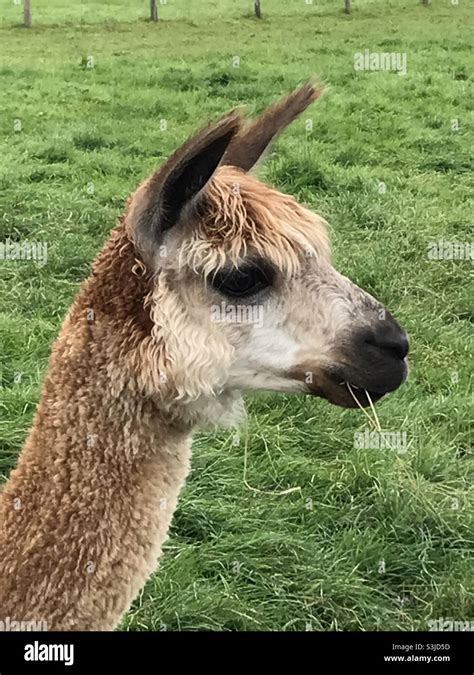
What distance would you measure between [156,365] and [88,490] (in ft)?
0.87

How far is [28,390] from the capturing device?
8.65 ft

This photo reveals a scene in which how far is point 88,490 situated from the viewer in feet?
4.75

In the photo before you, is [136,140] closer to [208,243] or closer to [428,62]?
[428,62]

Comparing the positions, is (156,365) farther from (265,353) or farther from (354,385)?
(354,385)

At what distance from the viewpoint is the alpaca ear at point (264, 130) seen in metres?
1.62

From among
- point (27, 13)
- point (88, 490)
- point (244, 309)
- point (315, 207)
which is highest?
point (27, 13)

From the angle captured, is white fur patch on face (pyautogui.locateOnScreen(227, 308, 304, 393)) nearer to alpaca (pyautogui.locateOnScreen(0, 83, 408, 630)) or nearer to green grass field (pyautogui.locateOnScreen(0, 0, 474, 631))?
alpaca (pyautogui.locateOnScreen(0, 83, 408, 630))

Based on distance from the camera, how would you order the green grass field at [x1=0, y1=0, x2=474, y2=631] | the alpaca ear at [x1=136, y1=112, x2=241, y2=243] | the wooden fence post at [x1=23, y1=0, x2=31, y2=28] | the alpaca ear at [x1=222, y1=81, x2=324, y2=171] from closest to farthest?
1. the alpaca ear at [x1=136, y1=112, x2=241, y2=243]
2. the alpaca ear at [x1=222, y1=81, x2=324, y2=171]
3. the green grass field at [x1=0, y1=0, x2=474, y2=631]
4. the wooden fence post at [x1=23, y1=0, x2=31, y2=28]

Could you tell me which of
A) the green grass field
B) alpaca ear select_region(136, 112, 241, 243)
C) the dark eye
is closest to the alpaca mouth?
the dark eye

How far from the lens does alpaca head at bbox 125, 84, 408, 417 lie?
1.37 meters

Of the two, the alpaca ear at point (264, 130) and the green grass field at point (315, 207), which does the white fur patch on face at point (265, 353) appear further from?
the green grass field at point (315, 207)

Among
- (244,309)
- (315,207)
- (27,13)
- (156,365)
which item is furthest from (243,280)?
(315,207)

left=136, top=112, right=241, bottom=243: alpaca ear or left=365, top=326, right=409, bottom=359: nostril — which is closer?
left=136, top=112, right=241, bottom=243: alpaca ear
